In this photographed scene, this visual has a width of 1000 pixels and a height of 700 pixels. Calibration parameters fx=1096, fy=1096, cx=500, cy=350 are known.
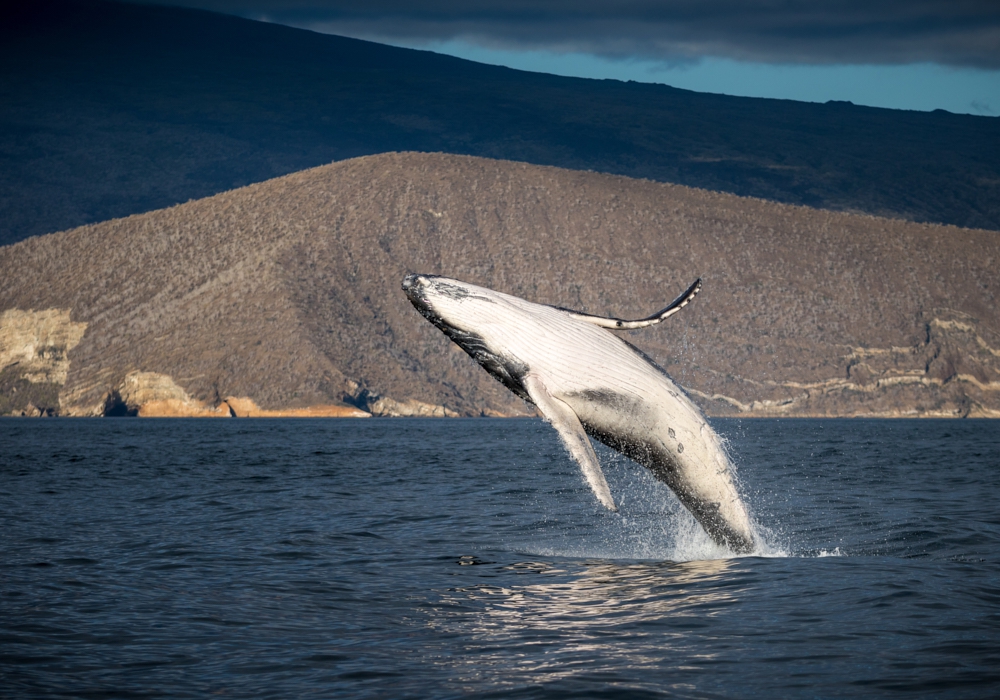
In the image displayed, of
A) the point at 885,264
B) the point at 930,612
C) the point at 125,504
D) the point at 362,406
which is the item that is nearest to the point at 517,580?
the point at 930,612

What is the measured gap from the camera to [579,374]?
11.2 metres

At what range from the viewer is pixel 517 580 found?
1413 cm

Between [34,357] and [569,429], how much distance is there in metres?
113

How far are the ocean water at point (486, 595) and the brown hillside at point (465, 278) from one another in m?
78.6

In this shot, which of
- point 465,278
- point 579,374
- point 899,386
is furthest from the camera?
point 465,278

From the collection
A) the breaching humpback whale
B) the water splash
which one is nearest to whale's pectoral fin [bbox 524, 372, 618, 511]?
the breaching humpback whale

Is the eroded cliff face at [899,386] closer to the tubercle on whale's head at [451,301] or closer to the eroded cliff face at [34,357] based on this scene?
the eroded cliff face at [34,357]

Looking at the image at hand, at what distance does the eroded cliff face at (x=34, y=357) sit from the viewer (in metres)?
111

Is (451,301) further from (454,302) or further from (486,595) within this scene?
(486,595)

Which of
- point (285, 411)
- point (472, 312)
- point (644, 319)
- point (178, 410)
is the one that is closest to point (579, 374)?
point (644, 319)

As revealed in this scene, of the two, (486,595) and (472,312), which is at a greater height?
(472,312)

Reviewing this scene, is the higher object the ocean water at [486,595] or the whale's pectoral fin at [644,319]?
the whale's pectoral fin at [644,319]

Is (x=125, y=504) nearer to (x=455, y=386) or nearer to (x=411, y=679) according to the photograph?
(x=411, y=679)

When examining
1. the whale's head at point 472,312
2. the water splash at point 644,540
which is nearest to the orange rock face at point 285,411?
the water splash at point 644,540
